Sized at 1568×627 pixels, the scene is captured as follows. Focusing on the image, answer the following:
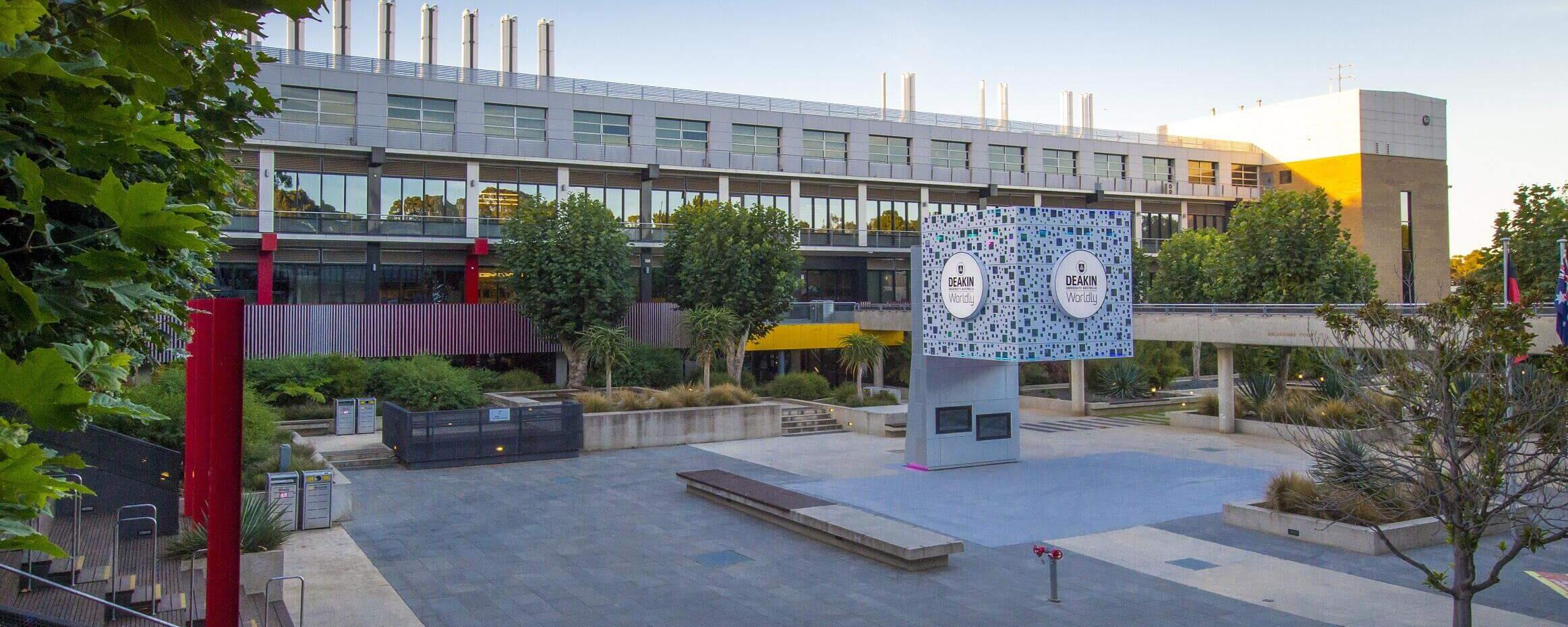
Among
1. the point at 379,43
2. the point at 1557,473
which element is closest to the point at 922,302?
the point at 1557,473

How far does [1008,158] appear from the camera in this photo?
58781 mm

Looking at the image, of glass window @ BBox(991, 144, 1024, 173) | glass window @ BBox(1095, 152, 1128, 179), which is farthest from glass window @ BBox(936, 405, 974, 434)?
glass window @ BBox(1095, 152, 1128, 179)

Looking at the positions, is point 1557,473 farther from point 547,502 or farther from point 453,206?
point 453,206

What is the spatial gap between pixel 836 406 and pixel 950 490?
13.2 m

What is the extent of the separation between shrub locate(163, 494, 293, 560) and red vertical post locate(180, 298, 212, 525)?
0.40 m

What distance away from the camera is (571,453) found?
29.0 metres

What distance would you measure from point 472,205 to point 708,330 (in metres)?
14.2

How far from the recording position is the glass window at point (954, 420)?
87.9 feet

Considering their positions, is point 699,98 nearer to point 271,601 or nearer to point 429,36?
point 429,36

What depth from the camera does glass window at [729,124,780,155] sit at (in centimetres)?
5159

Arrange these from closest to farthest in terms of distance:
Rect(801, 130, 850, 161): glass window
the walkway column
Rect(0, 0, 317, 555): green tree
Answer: Rect(0, 0, 317, 555): green tree
the walkway column
Rect(801, 130, 850, 161): glass window

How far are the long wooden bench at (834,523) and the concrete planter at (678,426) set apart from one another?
777cm

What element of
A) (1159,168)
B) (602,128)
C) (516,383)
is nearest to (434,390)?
(516,383)

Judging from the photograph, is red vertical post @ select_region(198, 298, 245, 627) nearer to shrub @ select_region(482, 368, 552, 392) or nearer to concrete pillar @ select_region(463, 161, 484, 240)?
shrub @ select_region(482, 368, 552, 392)
